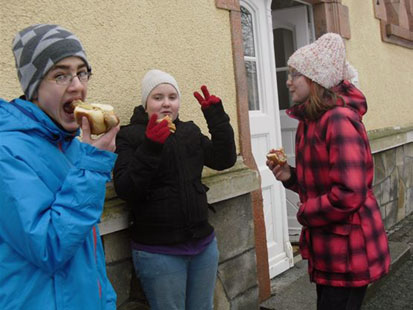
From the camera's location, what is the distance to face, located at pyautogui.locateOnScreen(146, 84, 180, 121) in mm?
2402

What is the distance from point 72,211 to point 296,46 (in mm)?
4257

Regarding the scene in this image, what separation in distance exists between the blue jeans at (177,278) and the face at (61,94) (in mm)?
1018

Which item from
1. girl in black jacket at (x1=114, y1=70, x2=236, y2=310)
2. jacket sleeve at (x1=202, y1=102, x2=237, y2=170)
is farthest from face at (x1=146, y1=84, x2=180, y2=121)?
jacket sleeve at (x1=202, y1=102, x2=237, y2=170)

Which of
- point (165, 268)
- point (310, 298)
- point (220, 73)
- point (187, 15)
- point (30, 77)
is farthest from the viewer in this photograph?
point (310, 298)

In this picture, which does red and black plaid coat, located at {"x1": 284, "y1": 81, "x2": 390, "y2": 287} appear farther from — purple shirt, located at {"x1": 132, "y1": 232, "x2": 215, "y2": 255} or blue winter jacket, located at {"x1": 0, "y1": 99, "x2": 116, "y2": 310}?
blue winter jacket, located at {"x1": 0, "y1": 99, "x2": 116, "y2": 310}

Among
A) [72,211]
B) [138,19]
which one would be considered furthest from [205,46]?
[72,211]

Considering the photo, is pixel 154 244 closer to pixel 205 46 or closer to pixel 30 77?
pixel 30 77

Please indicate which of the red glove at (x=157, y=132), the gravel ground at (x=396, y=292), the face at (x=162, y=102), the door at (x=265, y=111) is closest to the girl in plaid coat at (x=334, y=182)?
the face at (x=162, y=102)

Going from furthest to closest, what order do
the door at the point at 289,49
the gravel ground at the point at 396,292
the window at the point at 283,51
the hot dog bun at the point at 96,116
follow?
the window at the point at 283,51 → the door at the point at 289,49 → the gravel ground at the point at 396,292 → the hot dog bun at the point at 96,116

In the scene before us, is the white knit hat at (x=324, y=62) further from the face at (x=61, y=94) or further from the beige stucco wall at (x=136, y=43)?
the face at (x=61, y=94)

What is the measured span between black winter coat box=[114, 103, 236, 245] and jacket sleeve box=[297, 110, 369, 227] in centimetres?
60

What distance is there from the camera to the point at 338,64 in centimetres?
241

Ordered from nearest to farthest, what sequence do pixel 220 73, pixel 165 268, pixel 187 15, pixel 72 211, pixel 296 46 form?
pixel 72 211, pixel 165 268, pixel 187 15, pixel 220 73, pixel 296 46

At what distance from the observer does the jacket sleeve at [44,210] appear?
131 cm
